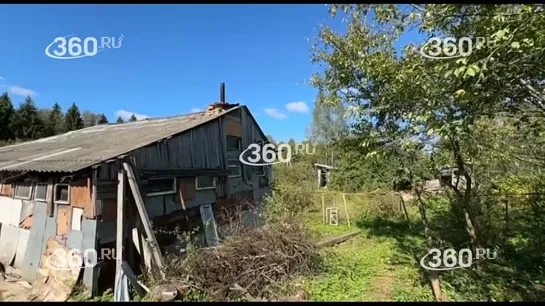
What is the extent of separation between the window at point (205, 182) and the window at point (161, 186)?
39.3 inches

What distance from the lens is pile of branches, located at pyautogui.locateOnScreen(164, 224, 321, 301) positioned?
628 centimetres

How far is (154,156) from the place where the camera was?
8.15 metres

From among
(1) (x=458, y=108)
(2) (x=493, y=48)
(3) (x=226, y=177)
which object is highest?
(2) (x=493, y=48)

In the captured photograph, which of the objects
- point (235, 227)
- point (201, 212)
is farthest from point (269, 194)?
point (235, 227)

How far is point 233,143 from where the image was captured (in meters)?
12.5

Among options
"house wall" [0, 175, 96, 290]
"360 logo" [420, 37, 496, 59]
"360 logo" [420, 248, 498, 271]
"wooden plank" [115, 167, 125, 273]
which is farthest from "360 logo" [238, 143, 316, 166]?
"360 logo" [420, 37, 496, 59]

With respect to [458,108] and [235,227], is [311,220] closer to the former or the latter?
[235,227]

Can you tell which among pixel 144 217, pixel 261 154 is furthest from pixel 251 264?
A: pixel 261 154

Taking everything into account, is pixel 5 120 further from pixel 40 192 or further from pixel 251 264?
pixel 251 264

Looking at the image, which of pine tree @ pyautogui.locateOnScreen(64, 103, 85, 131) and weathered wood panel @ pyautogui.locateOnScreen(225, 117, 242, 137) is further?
pine tree @ pyautogui.locateOnScreen(64, 103, 85, 131)

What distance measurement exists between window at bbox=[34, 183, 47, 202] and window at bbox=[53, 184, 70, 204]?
499 mm

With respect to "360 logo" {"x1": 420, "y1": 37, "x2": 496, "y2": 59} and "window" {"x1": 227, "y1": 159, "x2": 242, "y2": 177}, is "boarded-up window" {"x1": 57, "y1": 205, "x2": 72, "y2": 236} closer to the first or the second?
"window" {"x1": 227, "y1": 159, "x2": 242, "y2": 177}

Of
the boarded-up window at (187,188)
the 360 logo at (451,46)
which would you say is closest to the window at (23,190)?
the boarded-up window at (187,188)
